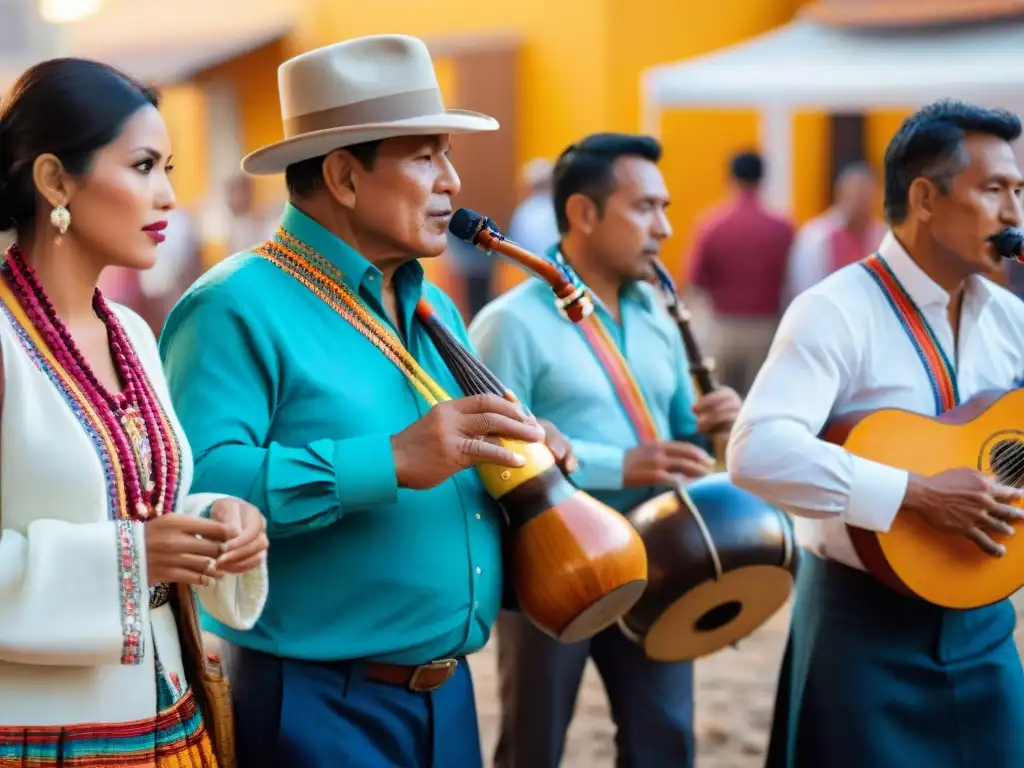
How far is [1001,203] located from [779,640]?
149 inches

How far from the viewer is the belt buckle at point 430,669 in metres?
2.90

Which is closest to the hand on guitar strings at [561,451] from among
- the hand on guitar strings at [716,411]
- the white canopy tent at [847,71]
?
the hand on guitar strings at [716,411]

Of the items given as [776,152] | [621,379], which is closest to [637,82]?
[776,152]

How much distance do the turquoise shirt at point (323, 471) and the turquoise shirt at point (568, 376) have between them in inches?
45.3

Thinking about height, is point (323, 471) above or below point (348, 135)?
below

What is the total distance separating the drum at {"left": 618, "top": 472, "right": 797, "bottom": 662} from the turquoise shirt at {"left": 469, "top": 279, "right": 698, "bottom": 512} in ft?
0.62

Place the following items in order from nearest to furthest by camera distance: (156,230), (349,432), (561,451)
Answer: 1. (156,230)
2. (349,432)
3. (561,451)

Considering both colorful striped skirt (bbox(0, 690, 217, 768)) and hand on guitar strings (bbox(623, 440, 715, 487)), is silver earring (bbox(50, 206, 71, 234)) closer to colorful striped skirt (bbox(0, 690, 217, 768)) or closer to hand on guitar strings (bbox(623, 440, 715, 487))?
colorful striped skirt (bbox(0, 690, 217, 768))

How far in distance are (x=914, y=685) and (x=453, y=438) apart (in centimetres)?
147

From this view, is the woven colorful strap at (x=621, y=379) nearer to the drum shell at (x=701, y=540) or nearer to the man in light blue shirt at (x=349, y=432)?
the drum shell at (x=701, y=540)

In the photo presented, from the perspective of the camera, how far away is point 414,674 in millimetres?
2902

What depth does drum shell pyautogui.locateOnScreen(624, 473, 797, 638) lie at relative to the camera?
3.78 meters

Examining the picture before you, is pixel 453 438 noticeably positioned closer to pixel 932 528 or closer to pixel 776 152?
pixel 932 528

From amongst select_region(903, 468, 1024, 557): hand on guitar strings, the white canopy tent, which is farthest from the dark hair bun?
the white canopy tent
